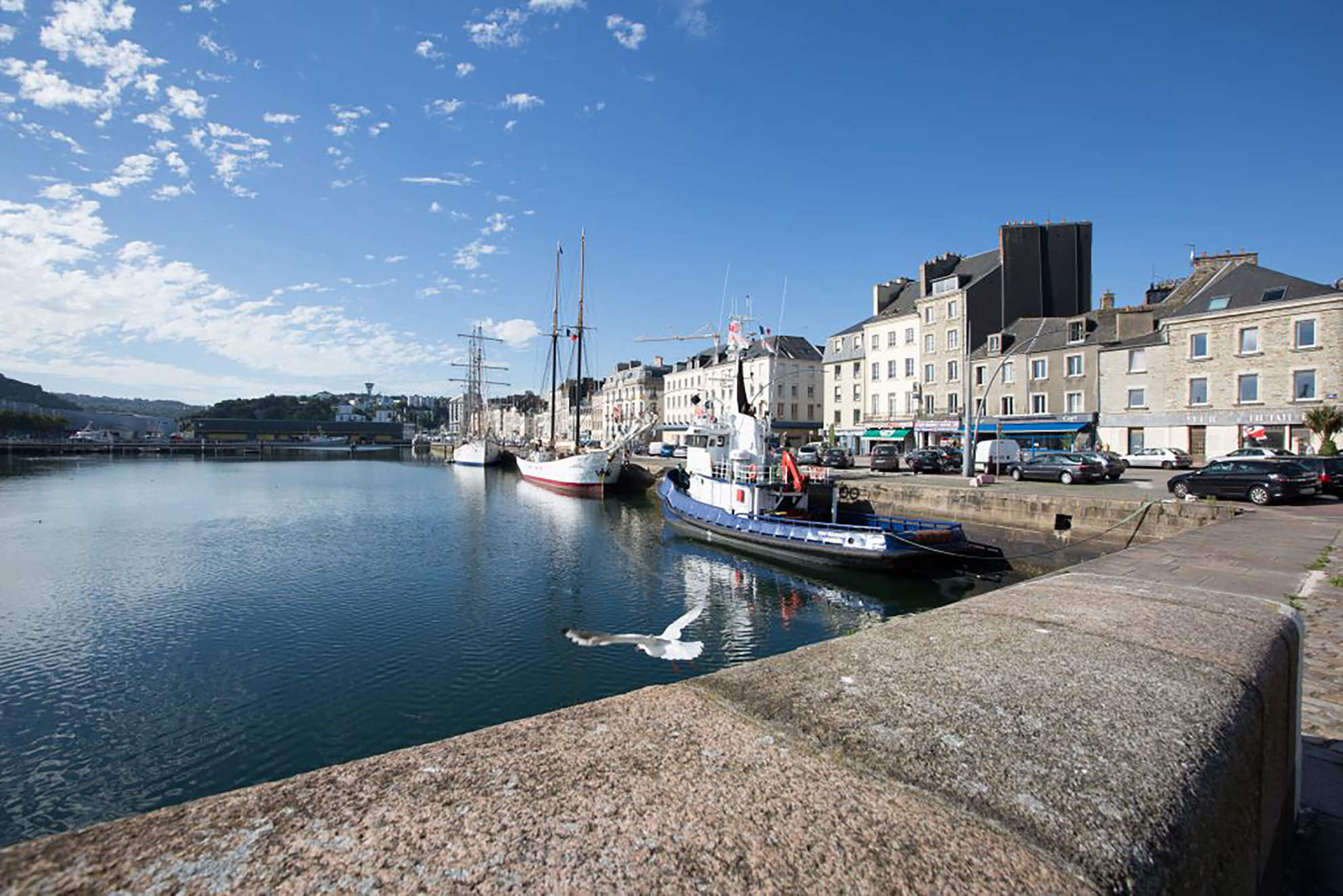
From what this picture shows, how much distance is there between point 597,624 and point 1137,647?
42.7 feet

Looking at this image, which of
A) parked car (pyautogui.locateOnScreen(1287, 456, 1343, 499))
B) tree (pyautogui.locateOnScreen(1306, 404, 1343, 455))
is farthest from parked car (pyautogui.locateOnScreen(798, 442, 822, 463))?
tree (pyautogui.locateOnScreen(1306, 404, 1343, 455))

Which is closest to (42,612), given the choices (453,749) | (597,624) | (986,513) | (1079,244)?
(597,624)

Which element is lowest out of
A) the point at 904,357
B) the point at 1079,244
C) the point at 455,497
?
the point at 455,497

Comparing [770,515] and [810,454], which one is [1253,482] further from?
[810,454]

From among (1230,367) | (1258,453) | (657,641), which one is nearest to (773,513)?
(657,641)

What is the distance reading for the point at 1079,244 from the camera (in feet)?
159

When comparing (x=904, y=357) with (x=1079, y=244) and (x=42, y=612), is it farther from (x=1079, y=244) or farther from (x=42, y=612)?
(x=42, y=612)

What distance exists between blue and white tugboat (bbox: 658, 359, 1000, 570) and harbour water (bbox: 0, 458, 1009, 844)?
84 cm

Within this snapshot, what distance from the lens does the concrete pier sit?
1495 millimetres

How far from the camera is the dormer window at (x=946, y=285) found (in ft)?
162

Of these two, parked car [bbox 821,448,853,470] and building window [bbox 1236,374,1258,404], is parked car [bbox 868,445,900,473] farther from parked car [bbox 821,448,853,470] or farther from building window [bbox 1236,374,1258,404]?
building window [bbox 1236,374,1258,404]

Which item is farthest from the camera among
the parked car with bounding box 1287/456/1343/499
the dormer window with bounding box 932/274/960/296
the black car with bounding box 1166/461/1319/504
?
the dormer window with bounding box 932/274/960/296

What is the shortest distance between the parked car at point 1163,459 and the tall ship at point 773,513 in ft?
62.3

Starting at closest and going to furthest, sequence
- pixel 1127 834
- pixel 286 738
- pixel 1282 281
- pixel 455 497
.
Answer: pixel 1127 834 → pixel 286 738 → pixel 1282 281 → pixel 455 497
